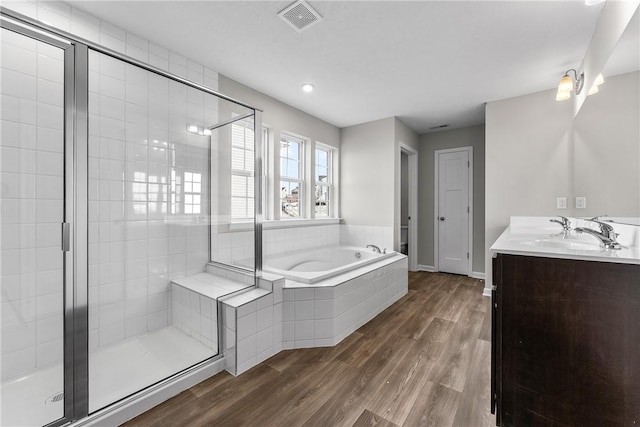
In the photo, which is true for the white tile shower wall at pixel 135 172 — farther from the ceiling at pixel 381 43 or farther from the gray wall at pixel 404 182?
the gray wall at pixel 404 182

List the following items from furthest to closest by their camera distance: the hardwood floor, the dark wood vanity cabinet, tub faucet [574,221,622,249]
Result: the hardwood floor → tub faucet [574,221,622,249] → the dark wood vanity cabinet

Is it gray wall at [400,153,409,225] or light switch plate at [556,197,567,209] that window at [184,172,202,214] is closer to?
light switch plate at [556,197,567,209]

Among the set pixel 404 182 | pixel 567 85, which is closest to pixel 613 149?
pixel 567 85

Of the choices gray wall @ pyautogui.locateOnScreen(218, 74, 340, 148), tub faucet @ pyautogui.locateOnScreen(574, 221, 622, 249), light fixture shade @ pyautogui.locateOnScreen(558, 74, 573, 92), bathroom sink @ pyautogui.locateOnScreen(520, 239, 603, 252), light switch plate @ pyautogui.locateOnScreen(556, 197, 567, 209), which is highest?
gray wall @ pyautogui.locateOnScreen(218, 74, 340, 148)

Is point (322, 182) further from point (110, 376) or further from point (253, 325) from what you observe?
point (110, 376)

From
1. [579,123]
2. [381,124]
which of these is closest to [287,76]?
[381,124]

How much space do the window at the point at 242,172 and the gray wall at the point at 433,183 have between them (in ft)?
11.2

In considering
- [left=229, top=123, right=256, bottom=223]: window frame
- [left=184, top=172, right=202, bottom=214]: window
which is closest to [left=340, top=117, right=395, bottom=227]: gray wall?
[left=229, top=123, right=256, bottom=223]: window frame

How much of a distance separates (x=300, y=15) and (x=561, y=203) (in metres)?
3.13

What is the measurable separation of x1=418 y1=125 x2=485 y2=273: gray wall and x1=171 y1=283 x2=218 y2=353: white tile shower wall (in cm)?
382

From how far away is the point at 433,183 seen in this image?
4629 millimetres

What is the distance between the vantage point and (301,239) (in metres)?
3.64

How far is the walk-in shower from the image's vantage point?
4.33 feet

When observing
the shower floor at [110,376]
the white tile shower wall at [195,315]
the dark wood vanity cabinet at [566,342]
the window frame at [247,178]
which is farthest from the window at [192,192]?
the dark wood vanity cabinet at [566,342]
